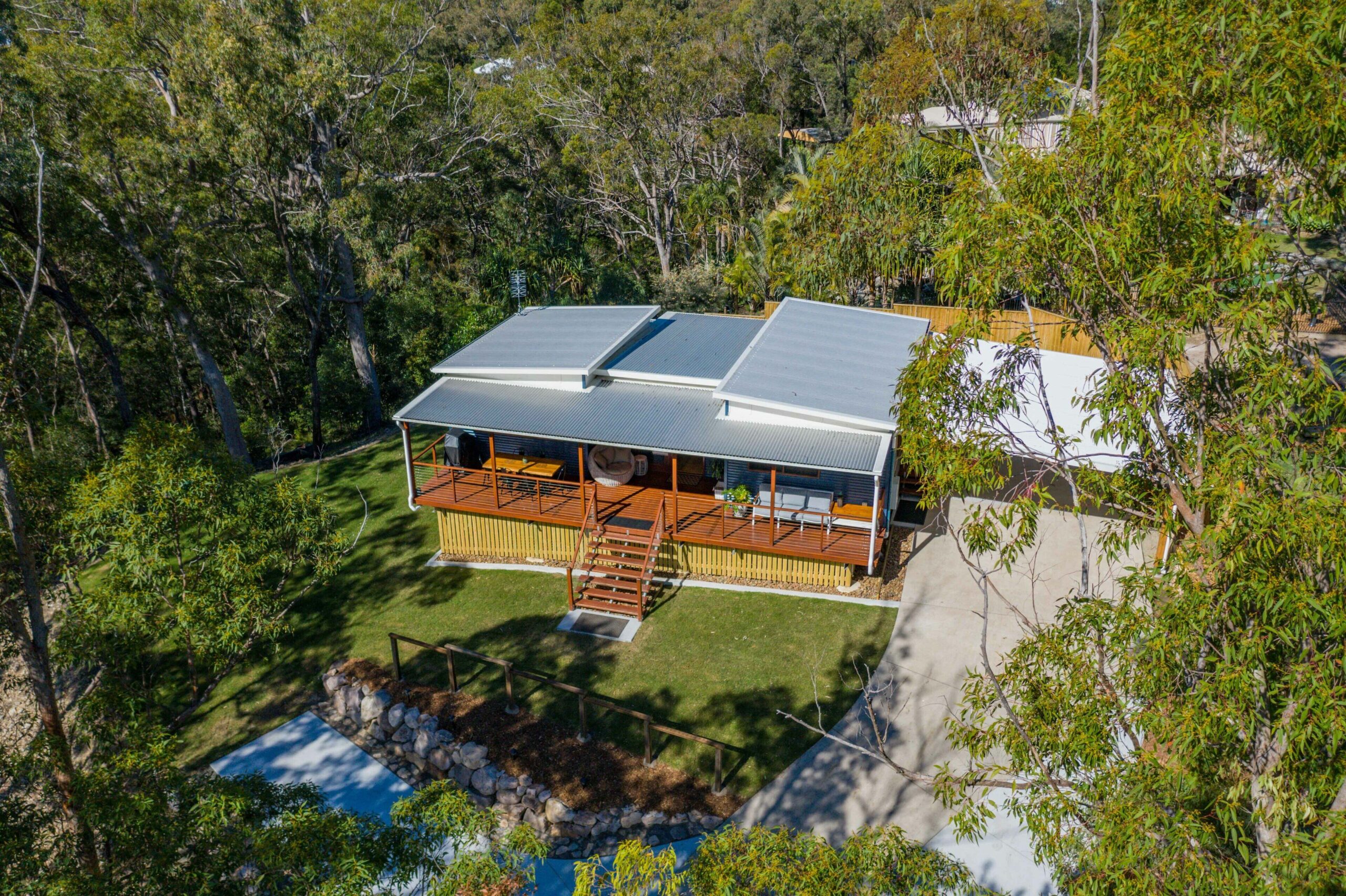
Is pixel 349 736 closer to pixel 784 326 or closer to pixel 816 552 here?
pixel 816 552

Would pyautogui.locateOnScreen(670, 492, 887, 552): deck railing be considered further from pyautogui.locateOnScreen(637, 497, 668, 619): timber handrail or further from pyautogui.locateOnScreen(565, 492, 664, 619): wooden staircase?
pyautogui.locateOnScreen(565, 492, 664, 619): wooden staircase

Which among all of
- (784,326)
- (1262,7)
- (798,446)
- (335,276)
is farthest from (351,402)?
(1262,7)

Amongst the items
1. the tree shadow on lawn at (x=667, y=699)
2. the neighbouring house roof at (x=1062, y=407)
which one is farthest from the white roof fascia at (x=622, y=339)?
the neighbouring house roof at (x=1062, y=407)

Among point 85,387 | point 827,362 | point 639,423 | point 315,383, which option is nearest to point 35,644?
point 639,423

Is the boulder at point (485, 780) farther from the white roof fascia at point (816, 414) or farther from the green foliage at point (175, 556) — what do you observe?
the white roof fascia at point (816, 414)

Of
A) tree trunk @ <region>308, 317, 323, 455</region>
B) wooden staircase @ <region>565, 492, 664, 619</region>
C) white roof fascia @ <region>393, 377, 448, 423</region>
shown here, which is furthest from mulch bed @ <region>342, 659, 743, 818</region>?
tree trunk @ <region>308, 317, 323, 455</region>
